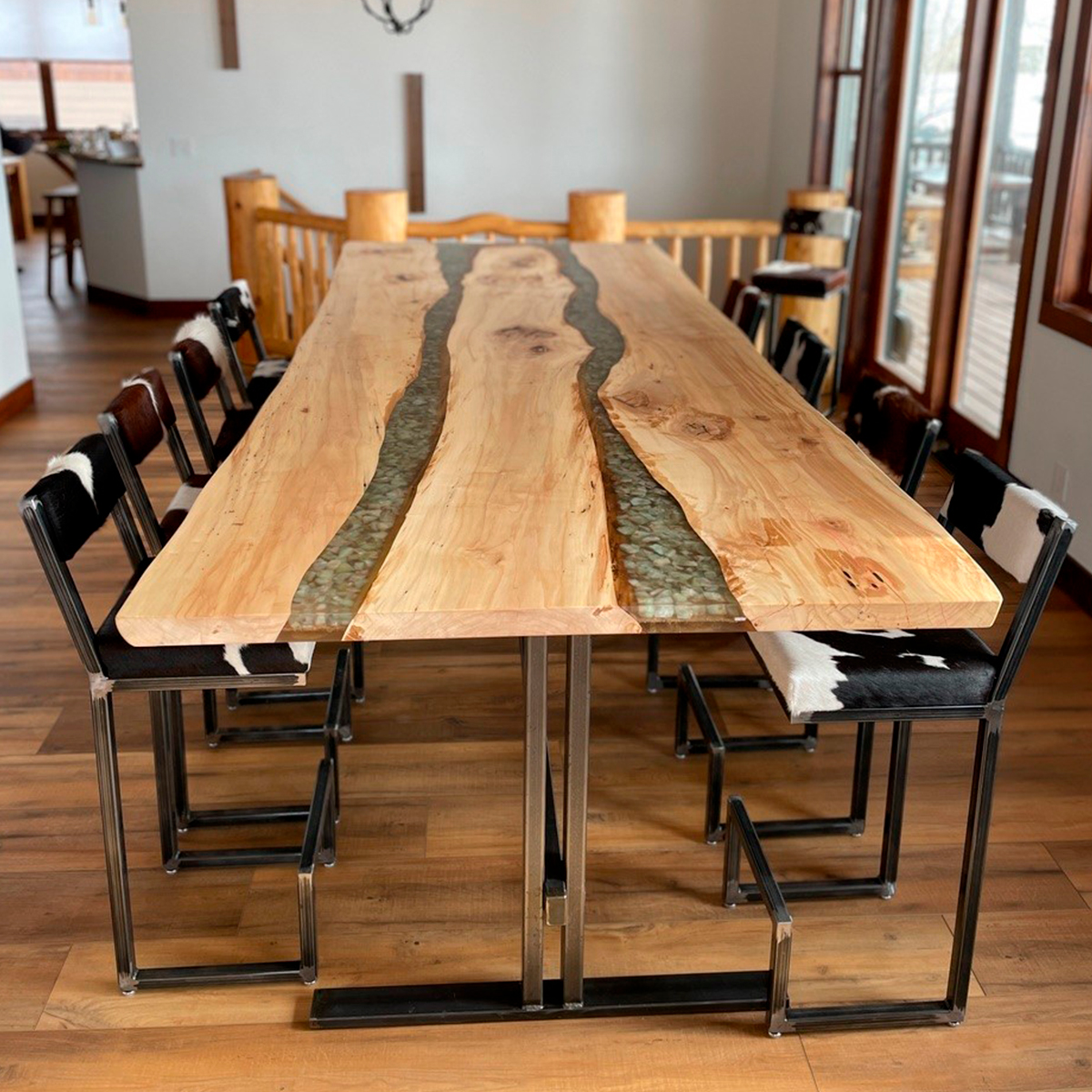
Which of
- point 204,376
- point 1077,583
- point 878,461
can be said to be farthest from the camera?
point 1077,583

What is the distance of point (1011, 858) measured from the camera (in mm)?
2473

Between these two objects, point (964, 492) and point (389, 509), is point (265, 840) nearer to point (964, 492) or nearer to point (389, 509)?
point (389, 509)

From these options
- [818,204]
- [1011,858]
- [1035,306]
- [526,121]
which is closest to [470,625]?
[1011,858]

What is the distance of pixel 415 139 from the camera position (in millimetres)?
7684

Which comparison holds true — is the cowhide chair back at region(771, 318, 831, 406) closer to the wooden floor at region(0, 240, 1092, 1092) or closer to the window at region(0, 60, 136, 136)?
the wooden floor at region(0, 240, 1092, 1092)

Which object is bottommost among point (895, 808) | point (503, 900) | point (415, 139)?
point (503, 900)

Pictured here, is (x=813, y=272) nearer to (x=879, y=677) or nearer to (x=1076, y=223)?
(x=1076, y=223)

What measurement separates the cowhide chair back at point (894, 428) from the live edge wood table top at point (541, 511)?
146mm

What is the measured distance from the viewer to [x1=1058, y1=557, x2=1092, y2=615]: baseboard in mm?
3621

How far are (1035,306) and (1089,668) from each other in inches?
52.4

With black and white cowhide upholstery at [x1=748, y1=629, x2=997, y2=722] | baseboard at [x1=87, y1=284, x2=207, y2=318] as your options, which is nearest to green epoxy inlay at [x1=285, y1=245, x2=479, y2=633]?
black and white cowhide upholstery at [x1=748, y1=629, x2=997, y2=722]

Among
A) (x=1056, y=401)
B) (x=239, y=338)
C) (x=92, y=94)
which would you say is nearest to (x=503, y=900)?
(x=239, y=338)

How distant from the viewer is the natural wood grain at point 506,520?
4.98 feet

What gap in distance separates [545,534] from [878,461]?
945 mm
